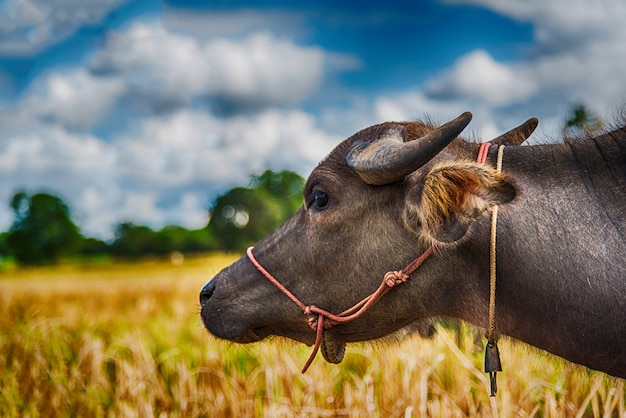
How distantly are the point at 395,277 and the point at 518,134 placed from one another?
1.18 m

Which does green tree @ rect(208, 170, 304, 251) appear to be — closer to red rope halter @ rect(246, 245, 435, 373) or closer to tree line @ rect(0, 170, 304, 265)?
tree line @ rect(0, 170, 304, 265)

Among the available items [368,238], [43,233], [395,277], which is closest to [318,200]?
[368,238]

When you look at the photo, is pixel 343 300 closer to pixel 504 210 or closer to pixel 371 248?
pixel 371 248

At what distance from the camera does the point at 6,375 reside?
5.79 meters

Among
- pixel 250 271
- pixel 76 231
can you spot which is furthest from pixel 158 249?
pixel 250 271

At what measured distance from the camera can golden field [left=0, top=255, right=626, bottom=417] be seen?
4.39 m

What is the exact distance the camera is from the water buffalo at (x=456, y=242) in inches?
106

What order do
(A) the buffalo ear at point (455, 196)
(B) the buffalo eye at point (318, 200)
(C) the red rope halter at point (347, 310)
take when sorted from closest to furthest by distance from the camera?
(A) the buffalo ear at point (455, 196), (C) the red rope halter at point (347, 310), (B) the buffalo eye at point (318, 200)

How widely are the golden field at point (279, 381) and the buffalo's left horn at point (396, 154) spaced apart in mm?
1055

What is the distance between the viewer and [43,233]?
6297 centimetres

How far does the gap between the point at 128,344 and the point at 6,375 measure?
1.35 meters

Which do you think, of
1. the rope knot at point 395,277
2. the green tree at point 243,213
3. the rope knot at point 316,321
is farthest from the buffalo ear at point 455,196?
the green tree at point 243,213

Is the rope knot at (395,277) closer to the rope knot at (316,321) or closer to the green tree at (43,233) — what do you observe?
the rope knot at (316,321)

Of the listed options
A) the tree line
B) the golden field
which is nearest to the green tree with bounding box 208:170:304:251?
the tree line
